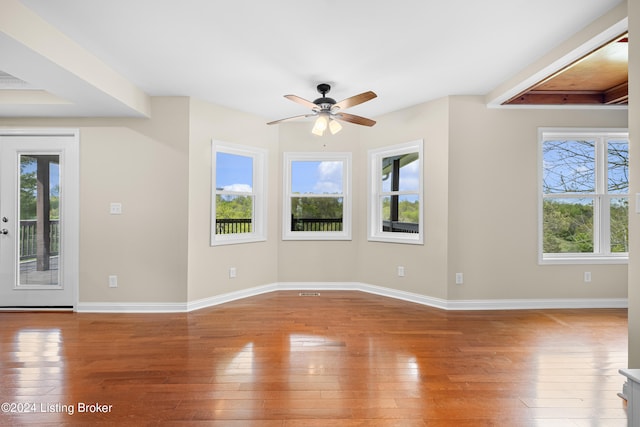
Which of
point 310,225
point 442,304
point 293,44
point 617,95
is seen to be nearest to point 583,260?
point 442,304

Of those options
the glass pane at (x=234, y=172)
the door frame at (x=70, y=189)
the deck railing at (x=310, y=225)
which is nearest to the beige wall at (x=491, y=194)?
the deck railing at (x=310, y=225)

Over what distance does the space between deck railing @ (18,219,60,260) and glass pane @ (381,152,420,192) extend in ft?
14.0

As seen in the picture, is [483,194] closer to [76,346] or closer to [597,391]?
[597,391]

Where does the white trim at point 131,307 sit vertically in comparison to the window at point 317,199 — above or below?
below

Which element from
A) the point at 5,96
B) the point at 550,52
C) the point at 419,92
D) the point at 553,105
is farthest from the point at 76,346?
the point at 553,105

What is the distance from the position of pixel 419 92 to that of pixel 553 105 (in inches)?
66.5

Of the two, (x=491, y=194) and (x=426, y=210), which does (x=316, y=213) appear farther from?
(x=491, y=194)

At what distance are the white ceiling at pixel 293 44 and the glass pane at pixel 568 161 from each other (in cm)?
132

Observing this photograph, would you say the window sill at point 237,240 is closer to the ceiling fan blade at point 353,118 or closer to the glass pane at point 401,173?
the glass pane at point 401,173

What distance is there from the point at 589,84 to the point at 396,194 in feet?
8.06

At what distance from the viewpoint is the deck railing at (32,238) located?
3.94 metres

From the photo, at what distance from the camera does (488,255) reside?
4.01 m

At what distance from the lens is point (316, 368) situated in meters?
2.47

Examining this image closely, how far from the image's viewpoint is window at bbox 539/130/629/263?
4168mm
